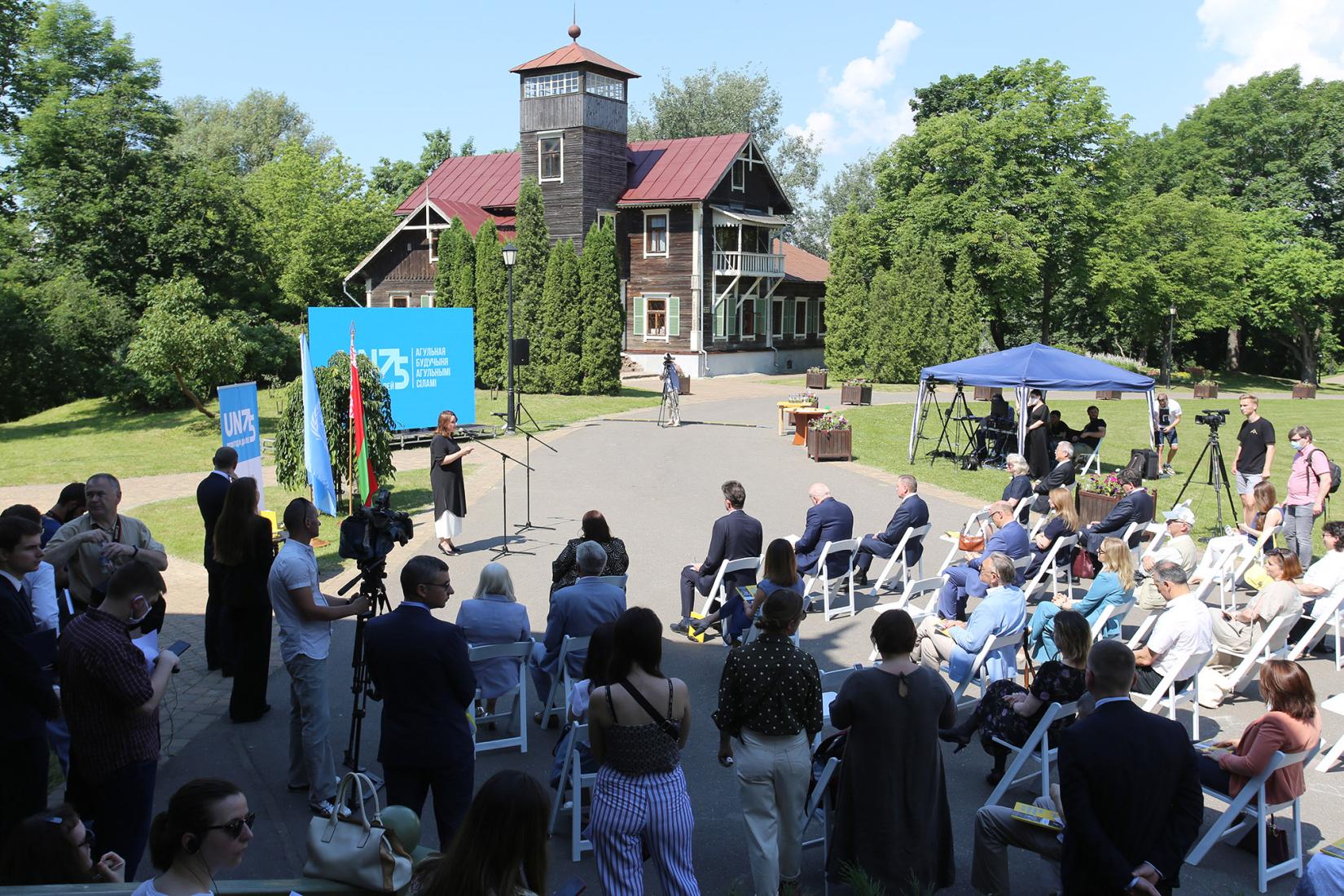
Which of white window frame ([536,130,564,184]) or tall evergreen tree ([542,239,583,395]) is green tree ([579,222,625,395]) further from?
white window frame ([536,130,564,184])

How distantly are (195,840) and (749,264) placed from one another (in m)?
39.9

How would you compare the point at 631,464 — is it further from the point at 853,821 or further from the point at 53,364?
the point at 53,364

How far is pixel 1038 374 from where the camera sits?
1705 cm

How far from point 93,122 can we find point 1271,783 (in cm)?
3470

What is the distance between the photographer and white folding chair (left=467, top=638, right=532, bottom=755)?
241 inches

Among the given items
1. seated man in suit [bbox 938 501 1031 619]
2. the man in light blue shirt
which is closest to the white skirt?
seated man in suit [bbox 938 501 1031 619]

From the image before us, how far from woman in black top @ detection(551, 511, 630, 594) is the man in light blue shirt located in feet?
7.56

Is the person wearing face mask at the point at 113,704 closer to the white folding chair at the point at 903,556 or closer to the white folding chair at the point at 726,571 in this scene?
the white folding chair at the point at 726,571

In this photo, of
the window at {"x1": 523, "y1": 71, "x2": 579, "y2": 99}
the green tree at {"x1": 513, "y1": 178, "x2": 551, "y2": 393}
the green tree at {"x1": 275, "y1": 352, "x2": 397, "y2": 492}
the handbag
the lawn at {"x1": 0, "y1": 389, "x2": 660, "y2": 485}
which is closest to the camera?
the handbag

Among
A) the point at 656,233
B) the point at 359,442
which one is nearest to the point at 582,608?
the point at 359,442

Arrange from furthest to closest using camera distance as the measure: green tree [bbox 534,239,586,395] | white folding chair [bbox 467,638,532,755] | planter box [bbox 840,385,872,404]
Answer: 1. green tree [bbox 534,239,586,395]
2. planter box [bbox 840,385,872,404]
3. white folding chair [bbox 467,638,532,755]

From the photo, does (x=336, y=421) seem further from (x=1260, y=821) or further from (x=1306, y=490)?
(x=1306, y=490)

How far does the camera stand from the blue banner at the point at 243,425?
10945 millimetres

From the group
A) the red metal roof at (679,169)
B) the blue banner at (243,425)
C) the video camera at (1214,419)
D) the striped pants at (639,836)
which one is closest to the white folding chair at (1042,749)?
the striped pants at (639,836)
